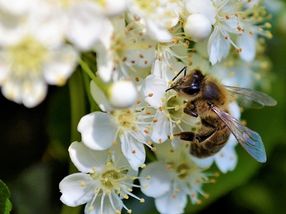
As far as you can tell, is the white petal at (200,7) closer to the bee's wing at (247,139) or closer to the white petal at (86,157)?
the bee's wing at (247,139)

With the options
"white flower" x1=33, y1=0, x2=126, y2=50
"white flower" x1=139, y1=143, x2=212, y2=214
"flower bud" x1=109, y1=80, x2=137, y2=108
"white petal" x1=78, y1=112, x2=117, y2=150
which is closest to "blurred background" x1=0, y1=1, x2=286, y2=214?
"white flower" x1=139, y1=143, x2=212, y2=214

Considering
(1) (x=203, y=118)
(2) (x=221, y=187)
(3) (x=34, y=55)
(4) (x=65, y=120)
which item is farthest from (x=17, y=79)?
(2) (x=221, y=187)

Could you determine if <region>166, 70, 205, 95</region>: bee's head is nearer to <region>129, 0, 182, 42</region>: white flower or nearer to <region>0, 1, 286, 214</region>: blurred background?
<region>129, 0, 182, 42</region>: white flower

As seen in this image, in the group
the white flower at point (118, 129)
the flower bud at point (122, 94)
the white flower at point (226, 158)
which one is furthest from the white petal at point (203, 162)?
the flower bud at point (122, 94)

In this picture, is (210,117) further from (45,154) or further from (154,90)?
(45,154)

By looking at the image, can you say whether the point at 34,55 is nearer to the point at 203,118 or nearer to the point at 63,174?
the point at 203,118

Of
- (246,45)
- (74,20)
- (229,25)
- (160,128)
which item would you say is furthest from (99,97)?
(246,45)

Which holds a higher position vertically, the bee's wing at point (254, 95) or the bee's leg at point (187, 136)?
the bee's wing at point (254, 95)
